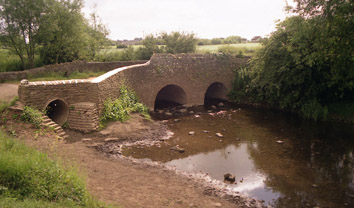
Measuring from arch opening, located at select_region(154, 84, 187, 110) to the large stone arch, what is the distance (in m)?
8.91

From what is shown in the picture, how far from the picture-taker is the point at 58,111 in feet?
44.6

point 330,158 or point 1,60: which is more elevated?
point 1,60

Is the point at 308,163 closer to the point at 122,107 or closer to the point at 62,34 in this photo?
the point at 122,107

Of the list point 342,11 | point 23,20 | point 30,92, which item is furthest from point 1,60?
point 342,11

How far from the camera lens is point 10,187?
5418 millimetres

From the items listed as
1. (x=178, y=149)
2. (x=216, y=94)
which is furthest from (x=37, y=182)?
(x=216, y=94)

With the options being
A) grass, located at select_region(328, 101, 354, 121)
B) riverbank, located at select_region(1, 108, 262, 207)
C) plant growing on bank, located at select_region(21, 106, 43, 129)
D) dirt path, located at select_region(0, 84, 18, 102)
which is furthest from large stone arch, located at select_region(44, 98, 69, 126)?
grass, located at select_region(328, 101, 354, 121)

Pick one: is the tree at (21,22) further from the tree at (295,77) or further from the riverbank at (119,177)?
the tree at (295,77)

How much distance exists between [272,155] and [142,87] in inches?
405

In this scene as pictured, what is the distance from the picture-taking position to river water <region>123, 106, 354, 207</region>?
8.97 meters

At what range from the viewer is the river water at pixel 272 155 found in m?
8.97

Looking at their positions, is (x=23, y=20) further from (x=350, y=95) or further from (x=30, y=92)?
(x=350, y=95)

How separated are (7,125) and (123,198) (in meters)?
6.42

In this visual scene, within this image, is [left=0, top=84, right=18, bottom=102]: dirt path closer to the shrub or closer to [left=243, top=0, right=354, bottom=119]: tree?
the shrub
